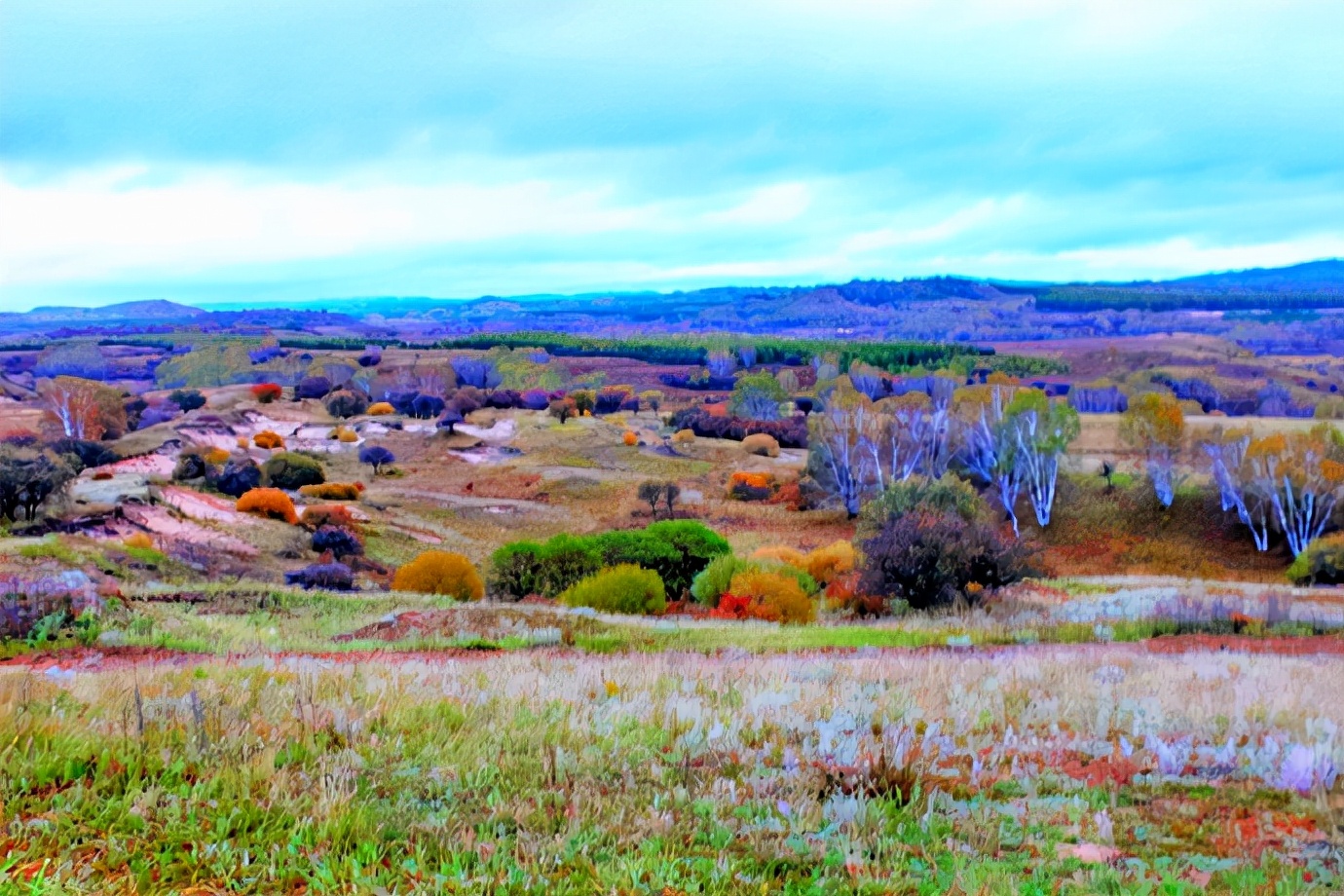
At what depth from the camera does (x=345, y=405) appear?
73062mm

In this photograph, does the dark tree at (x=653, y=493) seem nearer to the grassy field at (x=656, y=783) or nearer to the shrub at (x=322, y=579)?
the shrub at (x=322, y=579)

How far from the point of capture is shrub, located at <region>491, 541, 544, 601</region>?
79.3 feet

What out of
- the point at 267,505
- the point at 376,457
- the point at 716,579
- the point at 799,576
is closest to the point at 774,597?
the point at 716,579

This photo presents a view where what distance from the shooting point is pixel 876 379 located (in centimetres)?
8012

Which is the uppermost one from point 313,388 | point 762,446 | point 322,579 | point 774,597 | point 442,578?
point 313,388

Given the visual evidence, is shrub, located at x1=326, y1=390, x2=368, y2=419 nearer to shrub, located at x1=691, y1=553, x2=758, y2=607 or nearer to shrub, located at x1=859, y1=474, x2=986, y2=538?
shrub, located at x1=859, y1=474, x2=986, y2=538

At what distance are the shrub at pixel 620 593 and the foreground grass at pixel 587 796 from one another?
13504 mm

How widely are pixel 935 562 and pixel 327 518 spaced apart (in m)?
23.5

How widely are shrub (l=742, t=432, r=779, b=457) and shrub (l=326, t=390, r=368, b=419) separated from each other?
3122cm

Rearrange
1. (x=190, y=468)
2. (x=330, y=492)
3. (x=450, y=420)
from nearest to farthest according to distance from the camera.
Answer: (x=190, y=468), (x=330, y=492), (x=450, y=420)

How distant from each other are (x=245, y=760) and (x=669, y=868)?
6.55 feet

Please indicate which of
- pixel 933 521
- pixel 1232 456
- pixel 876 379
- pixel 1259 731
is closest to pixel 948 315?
pixel 876 379

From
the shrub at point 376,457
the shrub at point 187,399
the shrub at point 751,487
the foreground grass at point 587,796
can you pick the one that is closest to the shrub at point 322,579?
the foreground grass at point 587,796

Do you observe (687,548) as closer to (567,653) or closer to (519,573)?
(519,573)
